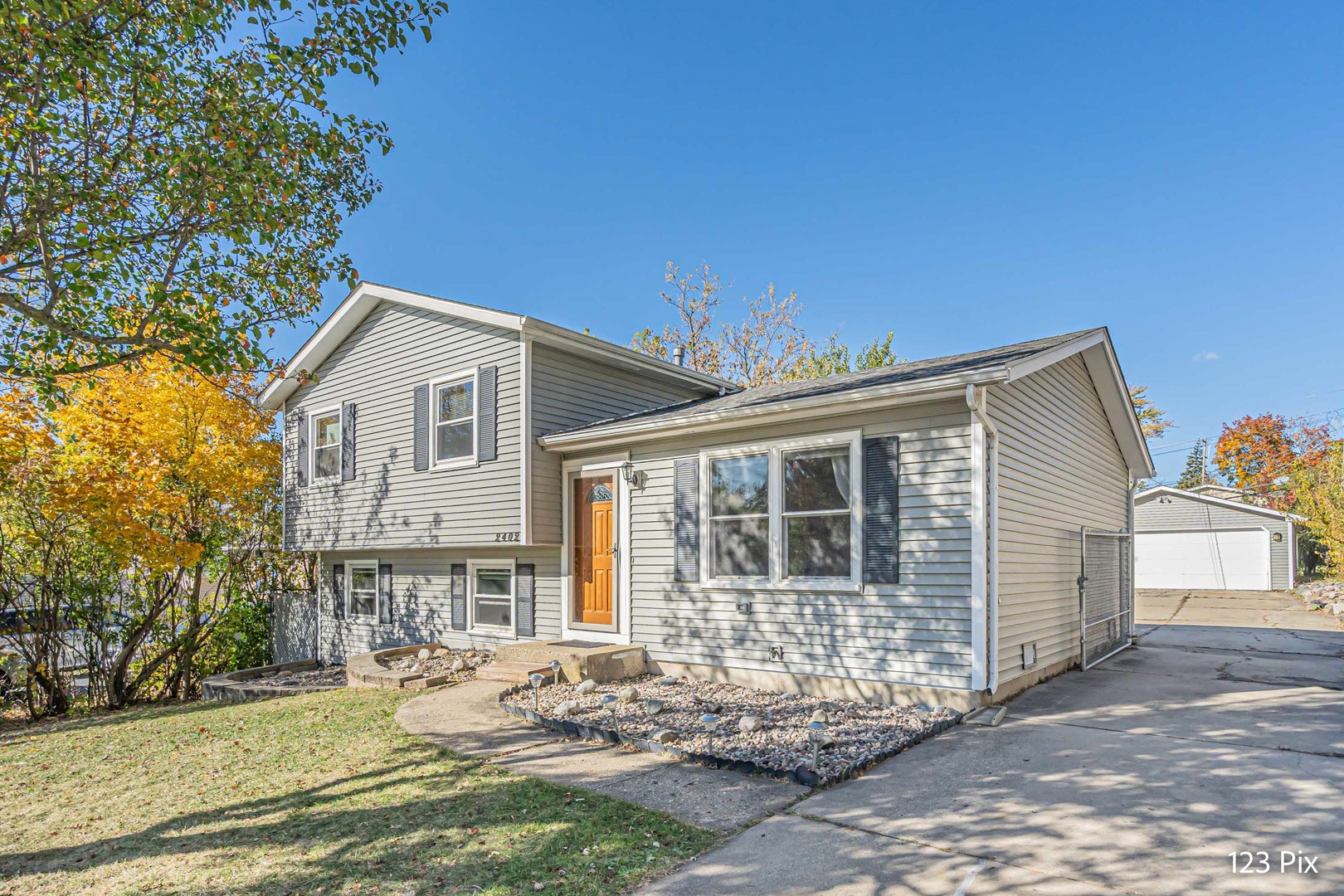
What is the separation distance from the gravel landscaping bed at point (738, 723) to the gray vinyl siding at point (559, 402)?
8.28 feet

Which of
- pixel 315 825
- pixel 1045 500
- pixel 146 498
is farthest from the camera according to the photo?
pixel 146 498

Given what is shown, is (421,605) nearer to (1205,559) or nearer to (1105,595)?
(1105,595)

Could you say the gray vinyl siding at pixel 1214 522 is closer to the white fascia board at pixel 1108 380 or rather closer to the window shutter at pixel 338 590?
the white fascia board at pixel 1108 380

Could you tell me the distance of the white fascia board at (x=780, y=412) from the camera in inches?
257

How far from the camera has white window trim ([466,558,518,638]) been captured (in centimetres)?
1073

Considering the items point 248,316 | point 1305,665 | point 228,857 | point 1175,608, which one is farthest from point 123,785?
point 1175,608

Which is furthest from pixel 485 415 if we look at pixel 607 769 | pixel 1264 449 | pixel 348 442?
pixel 1264 449

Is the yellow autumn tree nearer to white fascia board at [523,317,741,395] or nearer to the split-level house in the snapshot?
the split-level house

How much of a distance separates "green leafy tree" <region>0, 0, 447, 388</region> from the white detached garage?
25.9 metres

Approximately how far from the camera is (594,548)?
9828 mm

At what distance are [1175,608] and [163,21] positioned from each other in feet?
69.0

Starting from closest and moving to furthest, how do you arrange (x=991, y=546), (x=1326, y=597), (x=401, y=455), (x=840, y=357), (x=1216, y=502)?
1. (x=991, y=546)
2. (x=401, y=455)
3. (x=1326, y=597)
4. (x=1216, y=502)
5. (x=840, y=357)

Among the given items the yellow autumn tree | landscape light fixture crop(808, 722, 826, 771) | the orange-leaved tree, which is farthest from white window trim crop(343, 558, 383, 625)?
the orange-leaved tree

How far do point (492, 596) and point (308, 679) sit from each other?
339cm
